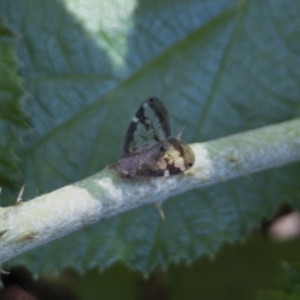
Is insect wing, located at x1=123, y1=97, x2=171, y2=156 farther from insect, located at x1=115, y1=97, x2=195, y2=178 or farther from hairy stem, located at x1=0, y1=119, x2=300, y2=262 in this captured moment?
hairy stem, located at x1=0, y1=119, x2=300, y2=262

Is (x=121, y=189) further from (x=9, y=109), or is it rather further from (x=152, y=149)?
(x=9, y=109)

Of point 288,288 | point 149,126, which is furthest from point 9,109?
point 288,288

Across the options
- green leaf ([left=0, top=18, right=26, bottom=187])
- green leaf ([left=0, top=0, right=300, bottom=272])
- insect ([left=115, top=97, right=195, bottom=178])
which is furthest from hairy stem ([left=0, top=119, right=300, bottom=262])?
green leaf ([left=0, top=18, right=26, bottom=187])

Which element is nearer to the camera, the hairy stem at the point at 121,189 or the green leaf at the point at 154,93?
the hairy stem at the point at 121,189

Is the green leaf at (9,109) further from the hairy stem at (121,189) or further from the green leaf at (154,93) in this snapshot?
the hairy stem at (121,189)

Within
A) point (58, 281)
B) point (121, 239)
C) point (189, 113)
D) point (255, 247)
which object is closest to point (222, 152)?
point (189, 113)

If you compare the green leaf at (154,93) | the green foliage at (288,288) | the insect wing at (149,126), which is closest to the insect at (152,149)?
the insect wing at (149,126)
